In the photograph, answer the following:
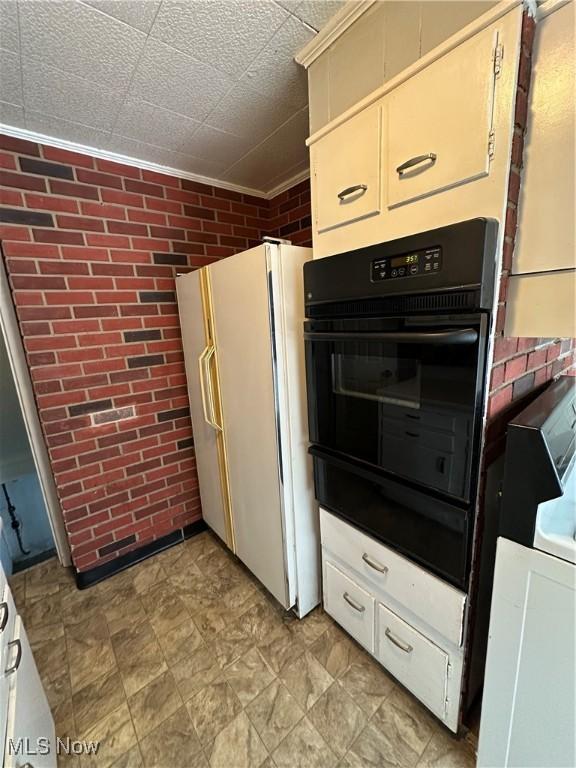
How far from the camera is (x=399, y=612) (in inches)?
47.1

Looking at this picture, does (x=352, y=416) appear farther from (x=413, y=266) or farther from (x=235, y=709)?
(x=235, y=709)

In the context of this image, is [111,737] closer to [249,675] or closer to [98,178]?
[249,675]

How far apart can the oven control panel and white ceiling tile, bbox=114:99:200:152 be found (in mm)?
1196

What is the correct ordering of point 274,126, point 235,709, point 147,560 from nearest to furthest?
point 235,709
point 274,126
point 147,560

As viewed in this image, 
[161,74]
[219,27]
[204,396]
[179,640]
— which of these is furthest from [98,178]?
[179,640]

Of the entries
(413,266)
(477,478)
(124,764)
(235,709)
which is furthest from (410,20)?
(124,764)

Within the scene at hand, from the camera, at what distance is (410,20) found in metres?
0.88

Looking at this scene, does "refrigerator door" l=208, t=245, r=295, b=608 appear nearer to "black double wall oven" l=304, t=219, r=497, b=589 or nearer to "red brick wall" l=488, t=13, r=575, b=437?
"black double wall oven" l=304, t=219, r=497, b=589

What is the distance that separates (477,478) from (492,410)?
20 centimetres

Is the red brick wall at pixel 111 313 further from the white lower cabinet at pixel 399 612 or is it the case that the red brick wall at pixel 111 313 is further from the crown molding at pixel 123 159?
the white lower cabinet at pixel 399 612

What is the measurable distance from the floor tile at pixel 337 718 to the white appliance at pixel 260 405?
0.36 m

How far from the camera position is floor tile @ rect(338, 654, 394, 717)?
4.15 ft

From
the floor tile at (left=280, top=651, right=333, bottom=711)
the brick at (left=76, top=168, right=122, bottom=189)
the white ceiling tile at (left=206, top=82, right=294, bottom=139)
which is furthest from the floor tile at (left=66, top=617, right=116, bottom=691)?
the white ceiling tile at (left=206, top=82, right=294, bottom=139)

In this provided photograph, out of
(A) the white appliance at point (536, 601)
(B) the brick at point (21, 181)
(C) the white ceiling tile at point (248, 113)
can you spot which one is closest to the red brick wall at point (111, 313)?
(B) the brick at point (21, 181)
